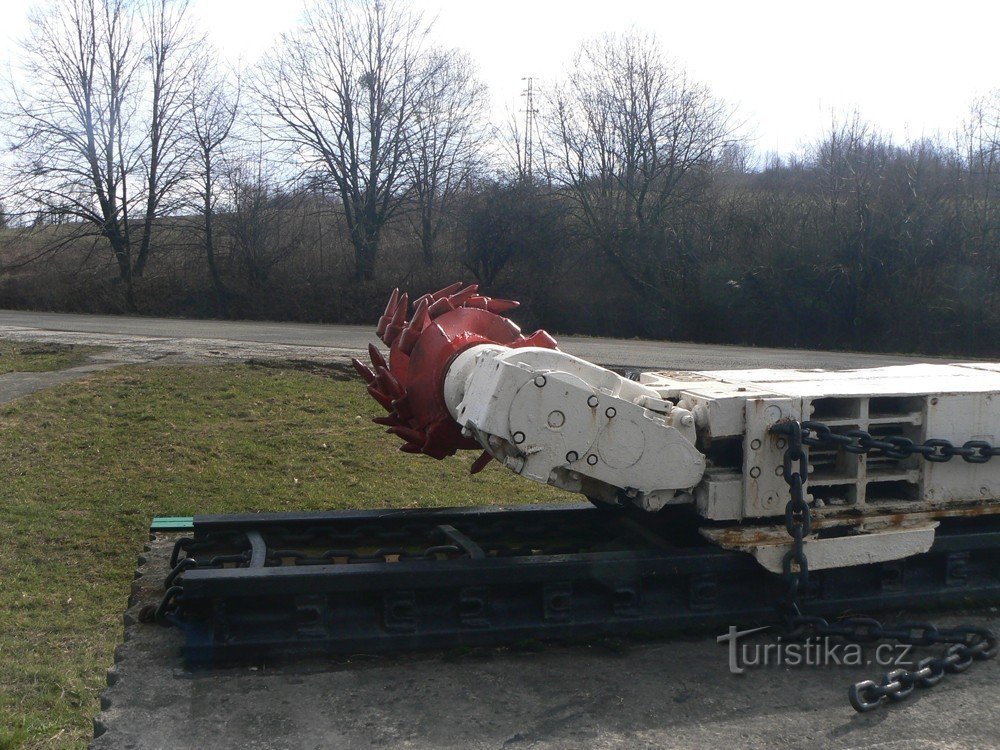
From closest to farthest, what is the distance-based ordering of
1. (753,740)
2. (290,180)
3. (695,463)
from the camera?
(753,740), (695,463), (290,180)

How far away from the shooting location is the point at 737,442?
4.26m

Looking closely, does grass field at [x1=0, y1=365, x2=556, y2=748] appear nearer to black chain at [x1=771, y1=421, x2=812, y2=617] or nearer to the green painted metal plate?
the green painted metal plate

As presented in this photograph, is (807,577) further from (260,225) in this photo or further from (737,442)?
(260,225)

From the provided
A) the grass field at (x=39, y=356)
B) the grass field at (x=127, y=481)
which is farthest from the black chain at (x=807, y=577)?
the grass field at (x=39, y=356)

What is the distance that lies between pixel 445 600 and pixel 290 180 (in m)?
32.2

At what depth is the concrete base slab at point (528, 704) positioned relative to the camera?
10.7 ft

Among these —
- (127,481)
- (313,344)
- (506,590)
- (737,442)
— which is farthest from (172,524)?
(313,344)

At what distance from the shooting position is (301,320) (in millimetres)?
31453

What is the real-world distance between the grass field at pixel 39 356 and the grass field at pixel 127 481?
1.38 m

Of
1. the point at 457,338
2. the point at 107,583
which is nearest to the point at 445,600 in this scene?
the point at 457,338

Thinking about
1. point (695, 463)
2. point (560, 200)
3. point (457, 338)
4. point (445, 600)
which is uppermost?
point (560, 200)

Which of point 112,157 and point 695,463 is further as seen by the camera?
point 112,157

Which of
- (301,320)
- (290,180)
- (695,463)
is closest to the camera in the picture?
(695,463)

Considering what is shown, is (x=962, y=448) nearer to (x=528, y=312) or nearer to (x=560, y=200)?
(x=528, y=312)
